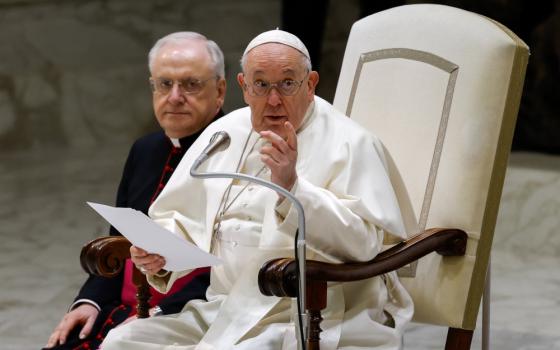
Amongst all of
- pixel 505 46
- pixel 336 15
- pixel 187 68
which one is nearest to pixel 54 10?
pixel 336 15

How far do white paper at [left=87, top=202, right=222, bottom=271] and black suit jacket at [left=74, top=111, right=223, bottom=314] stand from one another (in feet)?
3.09

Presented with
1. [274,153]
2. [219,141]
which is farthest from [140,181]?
[219,141]

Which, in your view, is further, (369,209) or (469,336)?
(469,336)

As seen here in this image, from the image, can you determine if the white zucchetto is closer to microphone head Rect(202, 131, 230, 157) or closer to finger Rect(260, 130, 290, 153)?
finger Rect(260, 130, 290, 153)

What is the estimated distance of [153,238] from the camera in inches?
139

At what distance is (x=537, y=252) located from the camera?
6629 mm

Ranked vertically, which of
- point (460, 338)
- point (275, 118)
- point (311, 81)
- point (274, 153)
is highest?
point (311, 81)

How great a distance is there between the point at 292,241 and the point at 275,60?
1.81ft

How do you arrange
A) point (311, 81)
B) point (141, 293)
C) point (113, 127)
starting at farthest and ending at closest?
point (113, 127), point (141, 293), point (311, 81)

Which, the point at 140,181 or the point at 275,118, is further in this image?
the point at 140,181

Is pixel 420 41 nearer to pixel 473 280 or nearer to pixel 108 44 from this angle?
pixel 473 280

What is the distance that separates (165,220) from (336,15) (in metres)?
5.89

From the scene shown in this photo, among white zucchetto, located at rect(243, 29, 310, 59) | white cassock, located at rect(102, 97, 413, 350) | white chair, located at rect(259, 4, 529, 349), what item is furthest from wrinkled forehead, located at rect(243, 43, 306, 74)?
white chair, located at rect(259, 4, 529, 349)

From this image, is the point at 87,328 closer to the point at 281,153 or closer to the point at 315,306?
the point at 315,306
